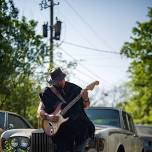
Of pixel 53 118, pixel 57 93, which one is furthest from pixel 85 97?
pixel 53 118

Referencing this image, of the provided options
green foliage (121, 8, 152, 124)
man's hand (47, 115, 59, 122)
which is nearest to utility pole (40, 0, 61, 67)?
green foliage (121, 8, 152, 124)

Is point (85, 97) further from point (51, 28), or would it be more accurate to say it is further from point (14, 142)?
point (51, 28)

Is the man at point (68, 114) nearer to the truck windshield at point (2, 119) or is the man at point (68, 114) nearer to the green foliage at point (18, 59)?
the truck windshield at point (2, 119)

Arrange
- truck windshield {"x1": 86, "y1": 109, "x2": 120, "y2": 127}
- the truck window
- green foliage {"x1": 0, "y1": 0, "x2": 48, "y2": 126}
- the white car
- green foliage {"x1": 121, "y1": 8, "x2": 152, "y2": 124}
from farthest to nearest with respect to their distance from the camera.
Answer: green foliage {"x1": 121, "y1": 8, "x2": 152, "y2": 124} → green foliage {"x1": 0, "y1": 0, "x2": 48, "y2": 126} → the truck window → truck windshield {"x1": 86, "y1": 109, "x2": 120, "y2": 127} → the white car

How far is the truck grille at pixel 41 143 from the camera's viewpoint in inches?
262

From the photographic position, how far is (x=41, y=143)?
21.9ft

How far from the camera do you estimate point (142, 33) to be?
3856cm

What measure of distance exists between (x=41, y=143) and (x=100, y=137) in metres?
1.21

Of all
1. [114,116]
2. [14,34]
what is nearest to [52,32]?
[14,34]

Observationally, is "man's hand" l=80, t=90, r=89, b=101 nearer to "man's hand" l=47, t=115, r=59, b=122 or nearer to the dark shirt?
the dark shirt

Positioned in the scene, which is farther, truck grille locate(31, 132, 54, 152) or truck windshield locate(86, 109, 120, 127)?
truck windshield locate(86, 109, 120, 127)

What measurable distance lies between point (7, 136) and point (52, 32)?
20157mm

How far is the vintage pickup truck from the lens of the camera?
6.68 metres

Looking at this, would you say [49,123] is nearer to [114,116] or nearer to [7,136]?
[7,136]
